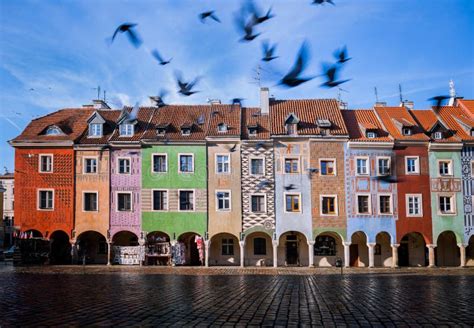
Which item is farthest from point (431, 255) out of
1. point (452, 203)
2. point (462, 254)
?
point (452, 203)

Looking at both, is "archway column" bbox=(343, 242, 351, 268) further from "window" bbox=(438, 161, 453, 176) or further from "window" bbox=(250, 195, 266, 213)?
"window" bbox=(438, 161, 453, 176)

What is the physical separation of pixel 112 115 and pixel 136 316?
27907mm

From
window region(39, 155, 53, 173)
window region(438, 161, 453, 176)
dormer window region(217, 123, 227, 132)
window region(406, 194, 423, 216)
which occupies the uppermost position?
dormer window region(217, 123, 227, 132)

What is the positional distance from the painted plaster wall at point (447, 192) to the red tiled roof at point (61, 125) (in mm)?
24569

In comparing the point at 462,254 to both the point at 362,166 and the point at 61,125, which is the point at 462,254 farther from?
the point at 61,125

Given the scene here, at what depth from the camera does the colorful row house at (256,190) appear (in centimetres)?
3400

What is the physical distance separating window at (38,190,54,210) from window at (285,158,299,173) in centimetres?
1628

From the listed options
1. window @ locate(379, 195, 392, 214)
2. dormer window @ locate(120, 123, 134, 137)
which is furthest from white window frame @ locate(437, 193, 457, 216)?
dormer window @ locate(120, 123, 134, 137)

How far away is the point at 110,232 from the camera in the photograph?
113 ft

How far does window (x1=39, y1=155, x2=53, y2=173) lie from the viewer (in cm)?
3522

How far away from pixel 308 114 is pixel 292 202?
6.54 m

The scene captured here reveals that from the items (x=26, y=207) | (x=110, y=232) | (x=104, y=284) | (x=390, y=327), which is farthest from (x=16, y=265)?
(x=390, y=327)

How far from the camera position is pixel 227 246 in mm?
35875

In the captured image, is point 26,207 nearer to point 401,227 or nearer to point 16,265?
point 16,265
